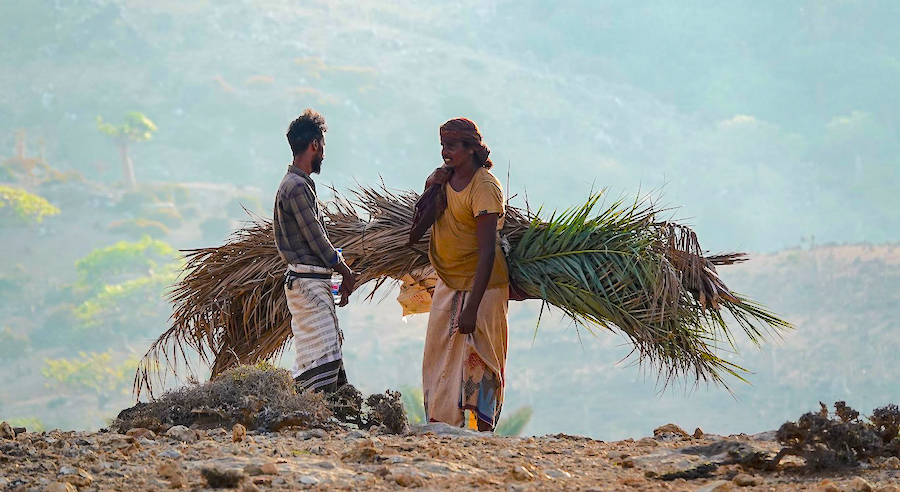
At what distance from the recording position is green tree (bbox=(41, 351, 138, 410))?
51.2 meters

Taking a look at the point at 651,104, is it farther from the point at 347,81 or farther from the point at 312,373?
the point at 312,373

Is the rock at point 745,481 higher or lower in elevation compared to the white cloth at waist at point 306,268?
lower

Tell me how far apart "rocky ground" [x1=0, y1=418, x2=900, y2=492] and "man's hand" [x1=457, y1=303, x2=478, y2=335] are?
0.78m

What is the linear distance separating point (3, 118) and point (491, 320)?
3894 inches

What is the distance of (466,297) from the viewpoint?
4.29 meters

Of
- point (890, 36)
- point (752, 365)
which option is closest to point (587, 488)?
point (752, 365)

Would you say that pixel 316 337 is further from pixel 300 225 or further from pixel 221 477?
pixel 221 477

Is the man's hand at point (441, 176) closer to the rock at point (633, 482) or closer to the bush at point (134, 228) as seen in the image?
the rock at point (633, 482)

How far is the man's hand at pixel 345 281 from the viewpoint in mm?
4086

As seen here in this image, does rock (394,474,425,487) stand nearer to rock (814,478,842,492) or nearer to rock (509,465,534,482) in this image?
rock (509,465,534,482)

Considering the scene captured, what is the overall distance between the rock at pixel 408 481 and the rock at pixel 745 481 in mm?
819

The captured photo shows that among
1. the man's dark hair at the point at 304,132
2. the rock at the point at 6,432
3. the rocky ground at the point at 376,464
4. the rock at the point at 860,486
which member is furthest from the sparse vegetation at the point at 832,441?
the rock at the point at 6,432

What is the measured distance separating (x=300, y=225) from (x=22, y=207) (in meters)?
67.7

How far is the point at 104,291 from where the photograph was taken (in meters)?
61.7
